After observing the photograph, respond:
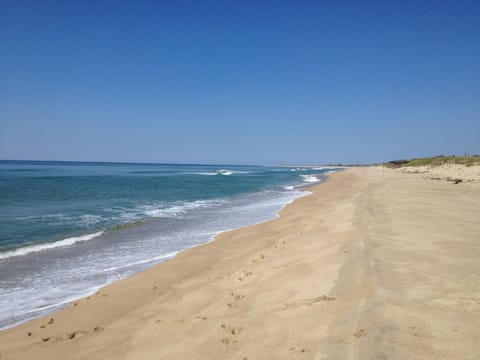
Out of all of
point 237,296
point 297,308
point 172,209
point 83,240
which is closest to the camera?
point 297,308

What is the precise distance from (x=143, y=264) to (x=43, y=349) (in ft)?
14.8

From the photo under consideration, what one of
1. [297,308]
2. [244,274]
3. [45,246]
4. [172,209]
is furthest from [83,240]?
[297,308]

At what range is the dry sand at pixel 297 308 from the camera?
358 centimetres

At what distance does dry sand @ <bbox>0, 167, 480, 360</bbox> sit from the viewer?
3.58 metres

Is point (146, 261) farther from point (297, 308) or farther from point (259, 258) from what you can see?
point (297, 308)

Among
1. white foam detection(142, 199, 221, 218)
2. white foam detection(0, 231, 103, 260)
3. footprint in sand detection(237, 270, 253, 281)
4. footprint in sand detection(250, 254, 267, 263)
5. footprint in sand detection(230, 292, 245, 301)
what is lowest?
white foam detection(0, 231, 103, 260)

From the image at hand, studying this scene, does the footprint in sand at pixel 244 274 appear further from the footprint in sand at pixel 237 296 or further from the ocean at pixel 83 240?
the ocean at pixel 83 240

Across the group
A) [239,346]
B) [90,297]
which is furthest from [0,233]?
[239,346]

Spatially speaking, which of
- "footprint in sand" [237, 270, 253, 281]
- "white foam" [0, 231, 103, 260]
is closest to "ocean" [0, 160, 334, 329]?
"white foam" [0, 231, 103, 260]

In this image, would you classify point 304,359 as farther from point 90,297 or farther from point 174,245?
point 174,245

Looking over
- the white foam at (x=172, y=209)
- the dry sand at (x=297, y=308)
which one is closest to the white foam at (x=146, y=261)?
the dry sand at (x=297, y=308)

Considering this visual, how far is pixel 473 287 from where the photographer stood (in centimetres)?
479

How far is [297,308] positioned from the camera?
4.75m

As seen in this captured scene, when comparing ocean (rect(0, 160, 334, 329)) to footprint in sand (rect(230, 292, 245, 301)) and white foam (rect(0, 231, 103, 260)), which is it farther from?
footprint in sand (rect(230, 292, 245, 301))
